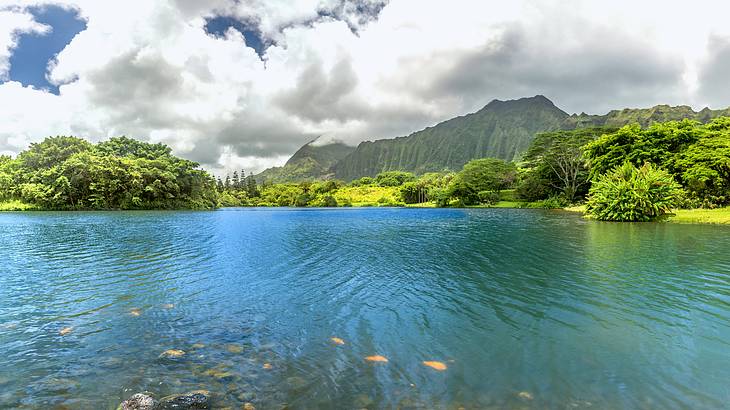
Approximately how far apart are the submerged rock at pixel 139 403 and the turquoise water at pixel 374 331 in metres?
0.65

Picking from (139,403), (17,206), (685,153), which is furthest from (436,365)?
(17,206)

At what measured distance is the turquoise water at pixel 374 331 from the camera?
663 centimetres

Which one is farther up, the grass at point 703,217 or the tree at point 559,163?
the tree at point 559,163

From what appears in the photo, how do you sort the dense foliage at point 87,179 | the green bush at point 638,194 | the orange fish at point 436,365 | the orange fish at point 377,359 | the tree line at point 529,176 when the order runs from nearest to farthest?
1. the orange fish at point 436,365
2. the orange fish at point 377,359
3. the green bush at point 638,194
4. the tree line at point 529,176
5. the dense foliage at point 87,179

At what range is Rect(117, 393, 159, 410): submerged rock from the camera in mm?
5789

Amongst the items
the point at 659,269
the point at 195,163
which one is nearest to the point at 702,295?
the point at 659,269

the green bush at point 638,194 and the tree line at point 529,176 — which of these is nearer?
the green bush at point 638,194

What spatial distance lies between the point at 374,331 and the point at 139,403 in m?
5.84

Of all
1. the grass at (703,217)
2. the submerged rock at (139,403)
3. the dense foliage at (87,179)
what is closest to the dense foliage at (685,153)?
the grass at (703,217)

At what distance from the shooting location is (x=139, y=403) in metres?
5.86

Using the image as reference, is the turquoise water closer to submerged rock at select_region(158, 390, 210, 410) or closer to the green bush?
submerged rock at select_region(158, 390, 210, 410)

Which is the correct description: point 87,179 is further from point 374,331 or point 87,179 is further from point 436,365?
point 436,365

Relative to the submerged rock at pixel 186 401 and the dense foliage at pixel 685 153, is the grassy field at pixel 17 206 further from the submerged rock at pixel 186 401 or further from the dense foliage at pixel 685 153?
the dense foliage at pixel 685 153

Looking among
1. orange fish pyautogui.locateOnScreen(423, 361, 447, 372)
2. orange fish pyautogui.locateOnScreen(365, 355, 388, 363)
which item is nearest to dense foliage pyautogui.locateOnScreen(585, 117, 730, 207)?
orange fish pyautogui.locateOnScreen(423, 361, 447, 372)
